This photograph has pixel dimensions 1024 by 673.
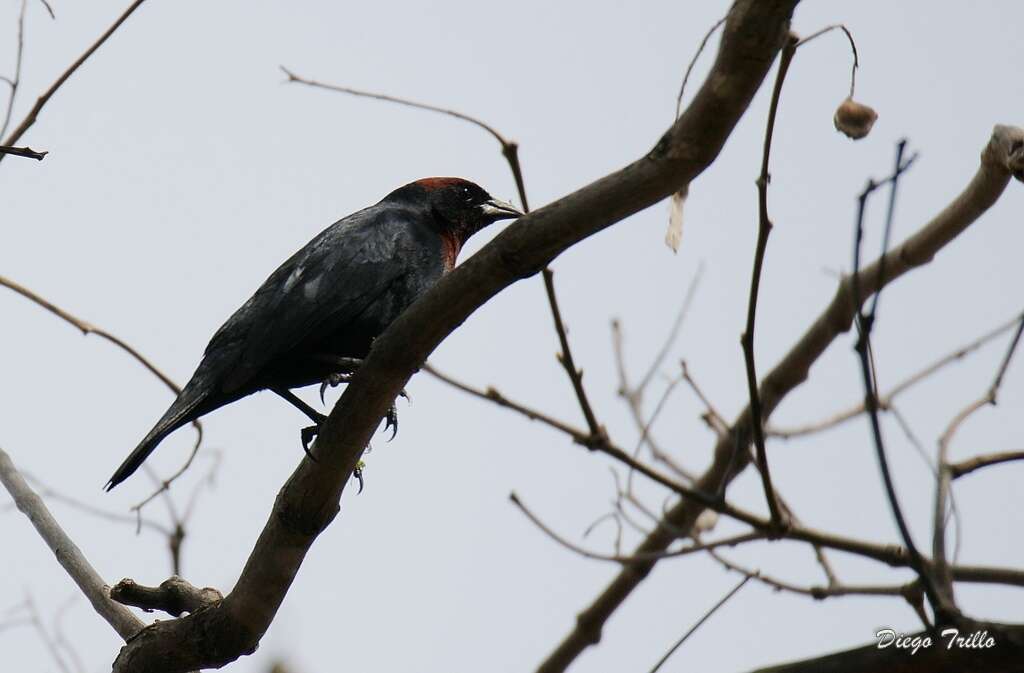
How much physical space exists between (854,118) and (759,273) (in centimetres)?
58

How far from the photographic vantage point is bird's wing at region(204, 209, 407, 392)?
4.66m

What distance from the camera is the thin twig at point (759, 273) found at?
8.43 ft

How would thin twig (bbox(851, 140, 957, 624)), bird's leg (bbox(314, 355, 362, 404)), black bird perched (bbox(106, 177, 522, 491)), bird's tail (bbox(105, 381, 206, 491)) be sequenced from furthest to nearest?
bird's leg (bbox(314, 355, 362, 404)) < black bird perched (bbox(106, 177, 522, 491)) < bird's tail (bbox(105, 381, 206, 491)) < thin twig (bbox(851, 140, 957, 624))

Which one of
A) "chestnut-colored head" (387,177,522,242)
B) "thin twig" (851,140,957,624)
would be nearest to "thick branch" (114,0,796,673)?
"thin twig" (851,140,957,624)

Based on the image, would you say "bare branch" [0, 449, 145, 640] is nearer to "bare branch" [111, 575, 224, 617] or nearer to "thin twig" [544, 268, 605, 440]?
"bare branch" [111, 575, 224, 617]

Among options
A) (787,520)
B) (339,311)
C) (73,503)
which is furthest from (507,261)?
(73,503)

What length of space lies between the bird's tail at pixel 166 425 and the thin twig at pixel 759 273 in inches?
90.1

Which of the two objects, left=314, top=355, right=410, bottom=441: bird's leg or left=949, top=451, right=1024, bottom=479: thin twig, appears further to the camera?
left=314, top=355, right=410, bottom=441: bird's leg

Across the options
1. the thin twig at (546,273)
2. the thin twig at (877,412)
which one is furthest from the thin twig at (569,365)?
the thin twig at (877,412)

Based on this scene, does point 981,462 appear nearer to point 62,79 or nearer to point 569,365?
point 569,365

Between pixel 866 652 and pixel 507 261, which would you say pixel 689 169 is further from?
pixel 866 652

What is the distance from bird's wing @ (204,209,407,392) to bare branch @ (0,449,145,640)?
2.67 feet

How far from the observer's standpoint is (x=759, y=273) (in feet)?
9.15

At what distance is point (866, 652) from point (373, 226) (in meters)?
3.88
